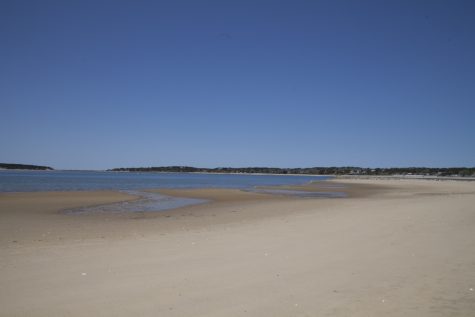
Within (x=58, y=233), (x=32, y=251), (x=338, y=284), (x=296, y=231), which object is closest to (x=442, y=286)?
(x=338, y=284)

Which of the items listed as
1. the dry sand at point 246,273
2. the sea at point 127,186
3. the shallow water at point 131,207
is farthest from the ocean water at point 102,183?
the dry sand at point 246,273

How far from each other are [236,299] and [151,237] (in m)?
6.18

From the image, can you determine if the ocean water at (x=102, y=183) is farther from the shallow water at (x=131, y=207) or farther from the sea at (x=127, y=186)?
the shallow water at (x=131, y=207)

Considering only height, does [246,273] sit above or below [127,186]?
above

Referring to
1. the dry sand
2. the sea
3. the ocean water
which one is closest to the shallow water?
the sea

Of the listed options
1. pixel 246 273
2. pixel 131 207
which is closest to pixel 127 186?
pixel 131 207

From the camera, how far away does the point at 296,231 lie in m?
11.6

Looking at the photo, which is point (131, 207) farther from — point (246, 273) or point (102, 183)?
point (102, 183)

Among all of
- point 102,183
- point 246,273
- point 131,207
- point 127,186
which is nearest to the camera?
point 246,273

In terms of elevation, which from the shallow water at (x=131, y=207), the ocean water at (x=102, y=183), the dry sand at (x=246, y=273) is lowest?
the shallow water at (x=131, y=207)

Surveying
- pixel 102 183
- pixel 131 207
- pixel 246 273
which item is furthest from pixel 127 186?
pixel 246 273

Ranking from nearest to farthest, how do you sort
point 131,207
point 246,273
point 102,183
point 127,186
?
point 246,273 < point 131,207 < point 127,186 < point 102,183

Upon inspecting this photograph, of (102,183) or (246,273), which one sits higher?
(246,273)

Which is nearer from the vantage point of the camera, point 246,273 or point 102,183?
point 246,273
